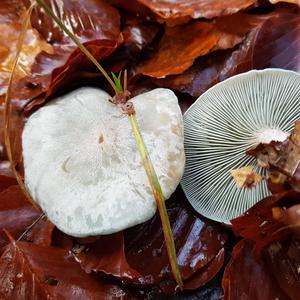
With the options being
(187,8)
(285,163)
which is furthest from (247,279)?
(187,8)

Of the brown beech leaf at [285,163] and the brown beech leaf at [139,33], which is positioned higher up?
the brown beech leaf at [139,33]

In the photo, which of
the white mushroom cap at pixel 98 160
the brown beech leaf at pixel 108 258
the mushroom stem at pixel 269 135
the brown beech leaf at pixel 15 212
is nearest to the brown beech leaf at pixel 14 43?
the white mushroom cap at pixel 98 160

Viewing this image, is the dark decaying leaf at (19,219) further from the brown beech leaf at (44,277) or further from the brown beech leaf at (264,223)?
the brown beech leaf at (264,223)

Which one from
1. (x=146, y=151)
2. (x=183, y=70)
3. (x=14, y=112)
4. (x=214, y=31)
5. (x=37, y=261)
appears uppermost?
(x=214, y=31)

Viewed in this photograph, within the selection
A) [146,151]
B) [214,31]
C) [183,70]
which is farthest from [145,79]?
[146,151]

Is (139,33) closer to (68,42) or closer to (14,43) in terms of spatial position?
(68,42)

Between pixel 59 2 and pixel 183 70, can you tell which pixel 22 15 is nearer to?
pixel 59 2
